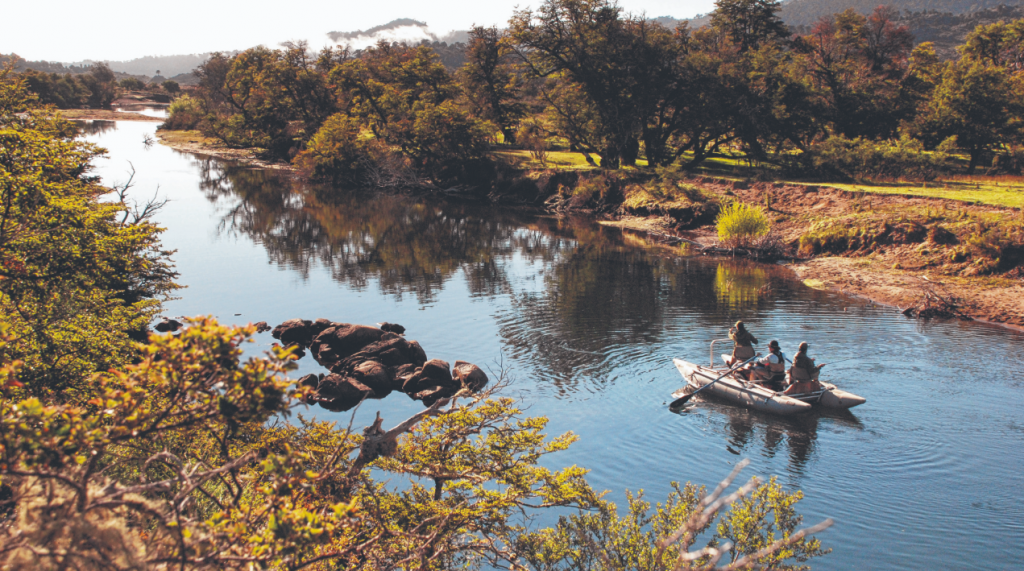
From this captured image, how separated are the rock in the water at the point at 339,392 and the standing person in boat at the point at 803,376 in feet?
35.4

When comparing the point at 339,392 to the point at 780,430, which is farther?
the point at 339,392

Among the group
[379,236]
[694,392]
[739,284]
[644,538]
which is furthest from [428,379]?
[379,236]

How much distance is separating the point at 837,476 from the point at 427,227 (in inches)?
1264

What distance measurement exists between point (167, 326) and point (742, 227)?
26.1 m

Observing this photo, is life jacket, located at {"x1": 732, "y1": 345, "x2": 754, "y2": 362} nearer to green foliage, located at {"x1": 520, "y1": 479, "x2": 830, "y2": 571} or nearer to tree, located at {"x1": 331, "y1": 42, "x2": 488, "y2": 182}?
green foliage, located at {"x1": 520, "y1": 479, "x2": 830, "y2": 571}

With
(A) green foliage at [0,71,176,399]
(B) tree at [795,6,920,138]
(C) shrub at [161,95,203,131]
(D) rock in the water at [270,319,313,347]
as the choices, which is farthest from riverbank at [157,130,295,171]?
(A) green foliage at [0,71,176,399]

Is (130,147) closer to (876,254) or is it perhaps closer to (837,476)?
(876,254)

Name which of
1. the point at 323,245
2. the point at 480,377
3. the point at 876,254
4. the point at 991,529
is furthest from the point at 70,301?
the point at 876,254

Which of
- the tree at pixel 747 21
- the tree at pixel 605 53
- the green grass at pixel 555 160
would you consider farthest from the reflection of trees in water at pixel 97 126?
the tree at pixel 747 21

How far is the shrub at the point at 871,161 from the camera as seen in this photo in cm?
3656

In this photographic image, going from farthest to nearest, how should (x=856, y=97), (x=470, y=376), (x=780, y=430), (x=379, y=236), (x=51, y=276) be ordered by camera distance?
1. (x=856, y=97)
2. (x=379, y=236)
3. (x=470, y=376)
4. (x=780, y=430)
5. (x=51, y=276)

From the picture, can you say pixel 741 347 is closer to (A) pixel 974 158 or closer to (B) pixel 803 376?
(B) pixel 803 376

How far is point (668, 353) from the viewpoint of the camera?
19.0m

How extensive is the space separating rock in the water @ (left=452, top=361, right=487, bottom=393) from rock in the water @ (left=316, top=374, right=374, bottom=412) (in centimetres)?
253
